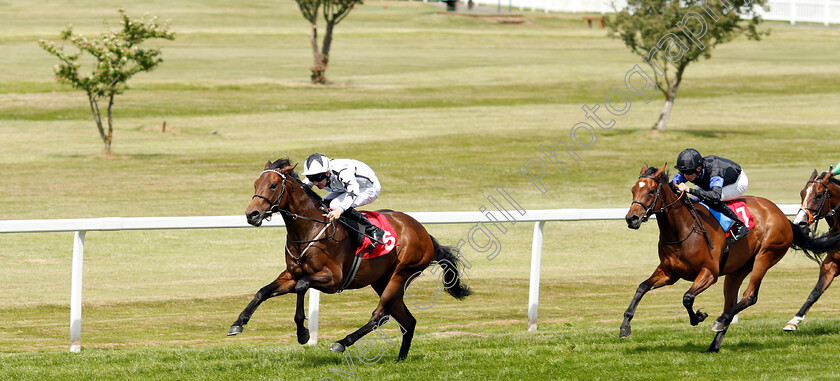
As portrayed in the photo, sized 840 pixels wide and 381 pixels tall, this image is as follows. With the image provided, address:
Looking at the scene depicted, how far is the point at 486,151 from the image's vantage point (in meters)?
26.8

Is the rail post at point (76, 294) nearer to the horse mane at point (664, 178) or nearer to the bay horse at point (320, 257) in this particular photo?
the bay horse at point (320, 257)

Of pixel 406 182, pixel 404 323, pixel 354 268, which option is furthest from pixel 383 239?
pixel 406 182

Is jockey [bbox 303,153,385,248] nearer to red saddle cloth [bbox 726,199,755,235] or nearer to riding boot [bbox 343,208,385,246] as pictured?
riding boot [bbox 343,208,385,246]

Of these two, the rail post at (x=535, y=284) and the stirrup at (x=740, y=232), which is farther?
the rail post at (x=535, y=284)

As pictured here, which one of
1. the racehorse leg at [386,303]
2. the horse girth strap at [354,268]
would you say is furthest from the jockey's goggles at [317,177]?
the racehorse leg at [386,303]

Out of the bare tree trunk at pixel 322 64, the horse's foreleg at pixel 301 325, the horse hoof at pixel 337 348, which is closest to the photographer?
the horse hoof at pixel 337 348

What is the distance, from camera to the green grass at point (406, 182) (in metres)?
7.81

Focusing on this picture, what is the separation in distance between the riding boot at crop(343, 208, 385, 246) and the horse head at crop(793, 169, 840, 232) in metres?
3.94

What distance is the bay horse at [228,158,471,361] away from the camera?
6910 millimetres

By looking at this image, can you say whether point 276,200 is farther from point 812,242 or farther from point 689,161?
point 812,242

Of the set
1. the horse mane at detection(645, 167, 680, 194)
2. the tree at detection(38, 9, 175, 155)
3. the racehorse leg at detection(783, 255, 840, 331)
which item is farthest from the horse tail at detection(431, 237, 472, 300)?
the tree at detection(38, 9, 175, 155)

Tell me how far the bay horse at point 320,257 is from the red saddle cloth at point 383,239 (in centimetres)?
5

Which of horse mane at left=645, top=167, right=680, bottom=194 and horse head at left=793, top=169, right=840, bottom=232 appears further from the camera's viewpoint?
horse head at left=793, top=169, right=840, bottom=232

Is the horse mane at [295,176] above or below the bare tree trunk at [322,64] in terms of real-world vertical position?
above
